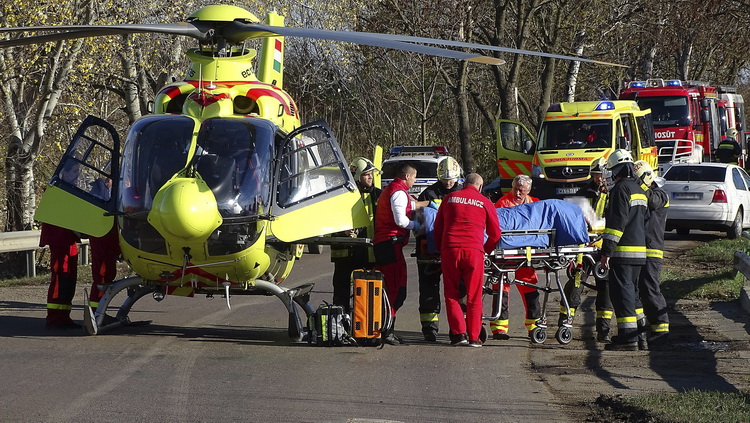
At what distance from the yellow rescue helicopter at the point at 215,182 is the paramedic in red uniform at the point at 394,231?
34 centimetres

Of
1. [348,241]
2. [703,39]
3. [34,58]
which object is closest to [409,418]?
[348,241]

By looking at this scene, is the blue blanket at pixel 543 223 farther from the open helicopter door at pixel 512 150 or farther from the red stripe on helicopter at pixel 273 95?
the open helicopter door at pixel 512 150

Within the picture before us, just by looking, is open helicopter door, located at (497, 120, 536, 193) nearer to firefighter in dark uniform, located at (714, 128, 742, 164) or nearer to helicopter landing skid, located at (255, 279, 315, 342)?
firefighter in dark uniform, located at (714, 128, 742, 164)

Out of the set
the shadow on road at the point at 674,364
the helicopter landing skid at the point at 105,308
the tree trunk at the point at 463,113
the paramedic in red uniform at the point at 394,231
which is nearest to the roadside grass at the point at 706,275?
the shadow on road at the point at 674,364

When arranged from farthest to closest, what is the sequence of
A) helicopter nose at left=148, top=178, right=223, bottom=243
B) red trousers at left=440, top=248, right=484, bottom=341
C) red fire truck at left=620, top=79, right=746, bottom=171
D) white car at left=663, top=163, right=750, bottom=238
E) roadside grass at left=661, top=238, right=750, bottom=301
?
red fire truck at left=620, top=79, right=746, bottom=171 → white car at left=663, top=163, right=750, bottom=238 → roadside grass at left=661, top=238, right=750, bottom=301 → red trousers at left=440, top=248, right=484, bottom=341 → helicopter nose at left=148, top=178, right=223, bottom=243

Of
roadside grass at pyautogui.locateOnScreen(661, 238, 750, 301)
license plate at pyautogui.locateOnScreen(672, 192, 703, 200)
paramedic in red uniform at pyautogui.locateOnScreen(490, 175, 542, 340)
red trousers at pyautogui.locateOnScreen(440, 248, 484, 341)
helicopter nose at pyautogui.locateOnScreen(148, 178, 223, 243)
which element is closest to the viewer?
helicopter nose at pyautogui.locateOnScreen(148, 178, 223, 243)

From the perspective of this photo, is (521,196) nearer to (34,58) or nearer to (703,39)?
(34,58)

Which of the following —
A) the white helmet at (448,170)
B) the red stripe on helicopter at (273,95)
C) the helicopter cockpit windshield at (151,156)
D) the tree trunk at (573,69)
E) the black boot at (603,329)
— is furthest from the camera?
the tree trunk at (573,69)

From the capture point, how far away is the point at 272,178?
1091 centimetres

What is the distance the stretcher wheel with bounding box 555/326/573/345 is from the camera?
36.7 ft

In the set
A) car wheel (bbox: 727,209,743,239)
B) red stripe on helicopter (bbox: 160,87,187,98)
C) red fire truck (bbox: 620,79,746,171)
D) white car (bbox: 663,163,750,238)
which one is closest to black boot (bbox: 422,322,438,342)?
red stripe on helicopter (bbox: 160,87,187,98)

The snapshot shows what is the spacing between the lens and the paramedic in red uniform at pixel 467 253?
429 inches

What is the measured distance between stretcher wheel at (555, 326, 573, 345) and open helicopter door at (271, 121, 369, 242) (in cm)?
241

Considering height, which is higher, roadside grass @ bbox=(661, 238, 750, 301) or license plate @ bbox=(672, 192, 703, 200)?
license plate @ bbox=(672, 192, 703, 200)
